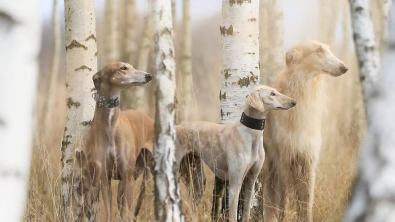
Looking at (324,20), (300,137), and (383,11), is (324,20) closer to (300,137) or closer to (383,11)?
(383,11)

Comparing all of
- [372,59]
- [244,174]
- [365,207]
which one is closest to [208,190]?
[244,174]

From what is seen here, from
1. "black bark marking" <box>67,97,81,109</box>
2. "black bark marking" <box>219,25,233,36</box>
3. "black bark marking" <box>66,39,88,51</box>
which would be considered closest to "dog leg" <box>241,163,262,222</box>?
"black bark marking" <box>219,25,233,36</box>

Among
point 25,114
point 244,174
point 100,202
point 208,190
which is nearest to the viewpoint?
point 25,114

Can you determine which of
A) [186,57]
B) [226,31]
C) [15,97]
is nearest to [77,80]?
[226,31]

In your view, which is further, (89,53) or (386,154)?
(89,53)

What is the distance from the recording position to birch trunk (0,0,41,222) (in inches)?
104

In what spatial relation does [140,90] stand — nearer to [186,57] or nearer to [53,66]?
[186,57]

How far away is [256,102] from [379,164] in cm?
184

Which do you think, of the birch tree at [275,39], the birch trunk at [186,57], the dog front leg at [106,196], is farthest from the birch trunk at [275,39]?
the dog front leg at [106,196]

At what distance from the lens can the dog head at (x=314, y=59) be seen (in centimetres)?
→ 523

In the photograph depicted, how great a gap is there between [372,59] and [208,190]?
10.8 ft

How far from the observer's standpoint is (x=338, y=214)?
543 cm

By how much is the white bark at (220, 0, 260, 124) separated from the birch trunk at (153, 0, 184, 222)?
1.63m

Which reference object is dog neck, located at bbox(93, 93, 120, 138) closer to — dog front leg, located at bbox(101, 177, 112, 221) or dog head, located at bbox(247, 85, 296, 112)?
dog front leg, located at bbox(101, 177, 112, 221)
